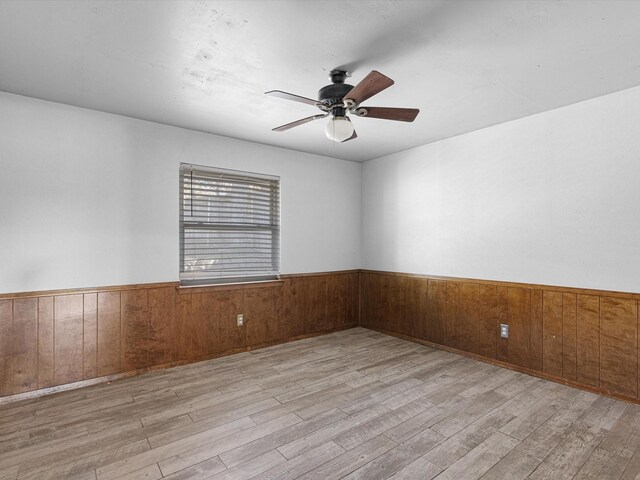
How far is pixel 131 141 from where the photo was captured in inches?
128

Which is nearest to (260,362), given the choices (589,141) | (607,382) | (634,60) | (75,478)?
(75,478)

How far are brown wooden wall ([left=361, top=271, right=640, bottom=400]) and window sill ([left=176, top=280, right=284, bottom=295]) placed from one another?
5.48ft

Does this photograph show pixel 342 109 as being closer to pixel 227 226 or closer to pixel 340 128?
pixel 340 128

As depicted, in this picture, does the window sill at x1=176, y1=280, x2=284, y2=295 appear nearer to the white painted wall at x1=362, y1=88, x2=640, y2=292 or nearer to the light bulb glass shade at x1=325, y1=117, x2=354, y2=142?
the white painted wall at x1=362, y1=88, x2=640, y2=292

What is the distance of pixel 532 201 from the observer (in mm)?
3248

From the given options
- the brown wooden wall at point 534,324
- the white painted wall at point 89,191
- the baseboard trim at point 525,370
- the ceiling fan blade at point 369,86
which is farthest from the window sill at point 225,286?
the ceiling fan blade at point 369,86

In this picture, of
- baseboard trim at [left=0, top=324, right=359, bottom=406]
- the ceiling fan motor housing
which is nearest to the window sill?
baseboard trim at [left=0, top=324, right=359, bottom=406]

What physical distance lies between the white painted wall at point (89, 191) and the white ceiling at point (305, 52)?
24cm

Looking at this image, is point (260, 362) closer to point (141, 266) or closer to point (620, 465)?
point (141, 266)

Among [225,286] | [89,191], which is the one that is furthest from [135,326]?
[89,191]

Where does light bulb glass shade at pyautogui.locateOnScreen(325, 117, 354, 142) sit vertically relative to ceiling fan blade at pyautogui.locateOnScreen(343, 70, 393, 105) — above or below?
below

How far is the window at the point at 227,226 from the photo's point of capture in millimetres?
3619

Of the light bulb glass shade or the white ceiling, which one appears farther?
the light bulb glass shade

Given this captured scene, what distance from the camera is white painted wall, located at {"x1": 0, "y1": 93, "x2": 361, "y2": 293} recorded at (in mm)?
2740
